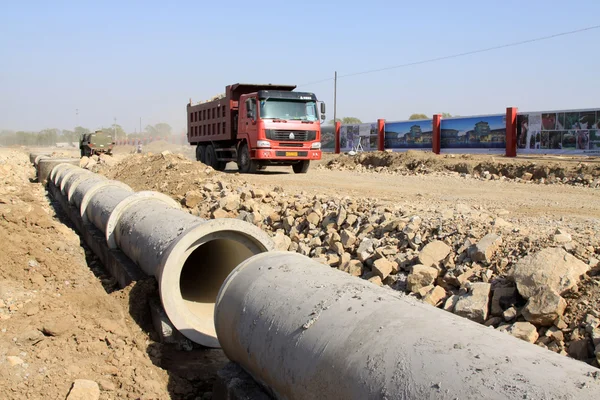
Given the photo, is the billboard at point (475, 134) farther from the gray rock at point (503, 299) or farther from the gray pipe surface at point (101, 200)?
the gray rock at point (503, 299)

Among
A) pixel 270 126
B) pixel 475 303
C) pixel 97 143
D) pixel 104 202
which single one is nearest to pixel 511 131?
pixel 270 126

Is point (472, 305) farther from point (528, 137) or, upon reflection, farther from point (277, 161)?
point (528, 137)

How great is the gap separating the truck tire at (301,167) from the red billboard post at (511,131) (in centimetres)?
811

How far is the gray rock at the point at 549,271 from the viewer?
4820 mm

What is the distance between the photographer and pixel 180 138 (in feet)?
301

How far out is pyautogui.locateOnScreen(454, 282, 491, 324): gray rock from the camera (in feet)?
16.3

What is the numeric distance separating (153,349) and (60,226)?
13.3 feet

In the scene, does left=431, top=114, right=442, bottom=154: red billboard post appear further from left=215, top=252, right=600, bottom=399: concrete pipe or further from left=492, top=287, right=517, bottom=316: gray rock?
left=215, top=252, right=600, bottom=399: concrete pipe

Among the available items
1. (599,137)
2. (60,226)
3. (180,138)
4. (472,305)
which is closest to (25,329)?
(472,305)

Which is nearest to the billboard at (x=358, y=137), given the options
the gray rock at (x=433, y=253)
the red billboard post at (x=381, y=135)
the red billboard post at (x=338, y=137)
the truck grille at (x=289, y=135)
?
the red billboard post at (x=338, y=137)

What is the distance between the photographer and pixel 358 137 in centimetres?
3016

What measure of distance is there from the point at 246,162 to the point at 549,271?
Result: 13.0 metres

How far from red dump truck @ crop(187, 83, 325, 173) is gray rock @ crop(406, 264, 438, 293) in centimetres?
1047

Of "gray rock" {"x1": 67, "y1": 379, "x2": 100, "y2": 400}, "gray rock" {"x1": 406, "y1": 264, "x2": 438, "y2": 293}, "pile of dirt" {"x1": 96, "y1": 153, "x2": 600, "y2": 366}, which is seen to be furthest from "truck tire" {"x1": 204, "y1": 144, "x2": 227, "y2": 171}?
"gray rock" {"x1": 67, "y1": 379, "x2": 100, "y2": 400}
